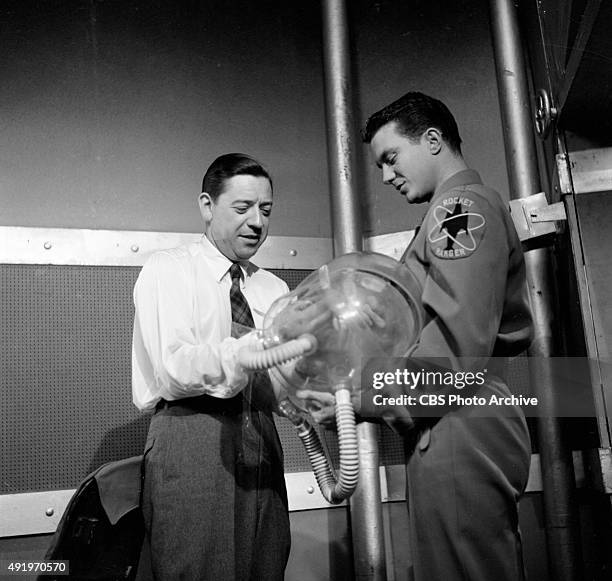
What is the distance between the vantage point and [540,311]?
158 centimetres

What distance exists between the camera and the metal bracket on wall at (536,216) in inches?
59.1

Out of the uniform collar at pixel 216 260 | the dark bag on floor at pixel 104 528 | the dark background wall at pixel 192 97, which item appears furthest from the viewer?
the dark background wall at pixel 192 97

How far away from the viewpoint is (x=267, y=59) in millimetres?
1850

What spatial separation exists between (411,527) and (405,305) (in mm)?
352

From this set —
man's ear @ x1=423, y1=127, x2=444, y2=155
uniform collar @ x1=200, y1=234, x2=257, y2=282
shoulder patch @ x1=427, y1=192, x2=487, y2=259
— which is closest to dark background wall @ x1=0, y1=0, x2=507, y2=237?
uniform collar @ x1=200, y1=234, x2=257, y2=282

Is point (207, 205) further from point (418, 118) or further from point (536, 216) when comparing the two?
point (536, 216)

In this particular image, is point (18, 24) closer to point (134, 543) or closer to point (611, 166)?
point (134, 543)

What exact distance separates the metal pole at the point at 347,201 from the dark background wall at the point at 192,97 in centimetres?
9

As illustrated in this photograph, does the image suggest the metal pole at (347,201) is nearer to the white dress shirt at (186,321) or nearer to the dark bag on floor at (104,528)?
the white dress shirt at (186,321)

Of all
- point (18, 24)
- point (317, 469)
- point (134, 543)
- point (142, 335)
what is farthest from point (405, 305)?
point (18, 24)

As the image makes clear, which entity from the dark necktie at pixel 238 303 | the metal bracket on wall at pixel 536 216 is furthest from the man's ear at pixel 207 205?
the metal bracket on wall at pixel 536 216

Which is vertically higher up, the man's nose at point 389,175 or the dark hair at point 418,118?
the dark hair at point 418,118

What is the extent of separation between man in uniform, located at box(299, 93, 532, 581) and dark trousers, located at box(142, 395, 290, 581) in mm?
265

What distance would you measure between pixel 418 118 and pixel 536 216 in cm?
41
